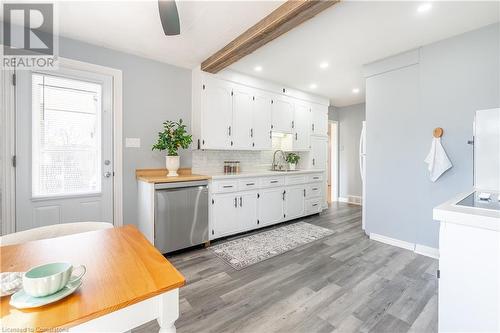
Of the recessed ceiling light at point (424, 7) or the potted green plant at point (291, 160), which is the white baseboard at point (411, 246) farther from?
the recessed ceiling light at point (424, 7)

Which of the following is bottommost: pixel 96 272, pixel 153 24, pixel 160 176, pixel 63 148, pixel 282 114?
pixel 96 272

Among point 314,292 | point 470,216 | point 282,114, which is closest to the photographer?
point 470,216

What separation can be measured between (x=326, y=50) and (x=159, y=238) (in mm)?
3199

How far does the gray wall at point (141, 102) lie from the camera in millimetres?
2898

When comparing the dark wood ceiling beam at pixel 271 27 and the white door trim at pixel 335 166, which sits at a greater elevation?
the dark wood ceiling beam at pixel 271 27

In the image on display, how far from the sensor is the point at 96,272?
32.3 inches

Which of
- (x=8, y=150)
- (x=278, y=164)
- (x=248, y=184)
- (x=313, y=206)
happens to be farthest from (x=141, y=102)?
(x=313, y=206)

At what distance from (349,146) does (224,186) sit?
4264mm

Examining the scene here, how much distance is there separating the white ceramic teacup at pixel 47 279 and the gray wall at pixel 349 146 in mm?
6123

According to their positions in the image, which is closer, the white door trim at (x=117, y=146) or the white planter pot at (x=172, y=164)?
the white door trim at (x=117, y=146)

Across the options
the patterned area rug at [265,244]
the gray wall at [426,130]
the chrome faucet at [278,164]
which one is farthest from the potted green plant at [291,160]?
the gray wall at [426,130]

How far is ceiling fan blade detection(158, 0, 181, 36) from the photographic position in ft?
4.84

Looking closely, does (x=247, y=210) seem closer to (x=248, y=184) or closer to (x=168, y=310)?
(x=248, y=184)

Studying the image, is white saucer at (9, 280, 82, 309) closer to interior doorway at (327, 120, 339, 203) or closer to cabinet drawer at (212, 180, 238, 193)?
cabinet drawer at (212, 180, 238, 193)
